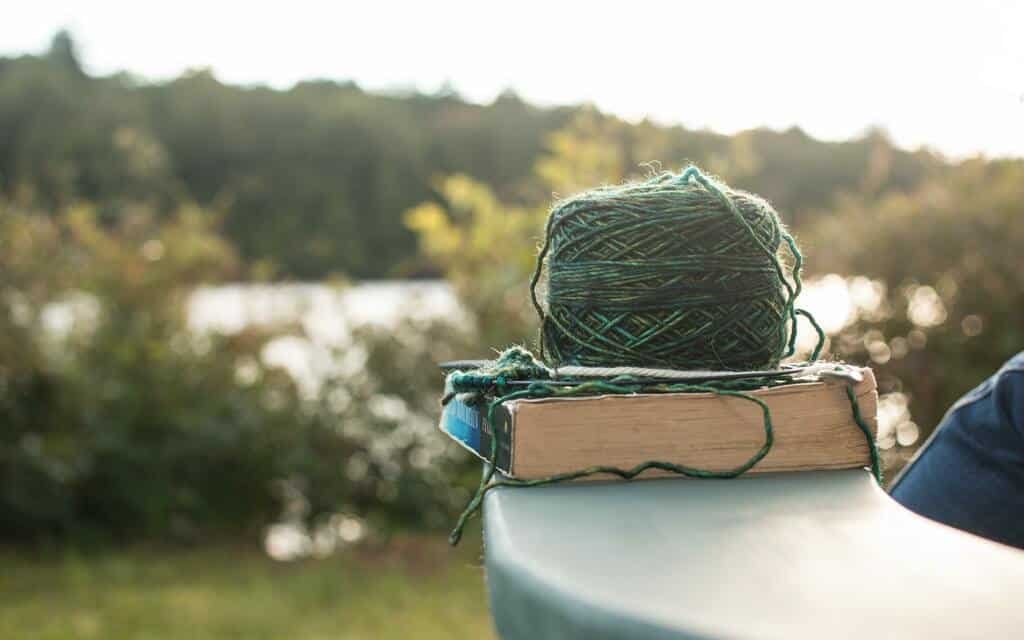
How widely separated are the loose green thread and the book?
32mm

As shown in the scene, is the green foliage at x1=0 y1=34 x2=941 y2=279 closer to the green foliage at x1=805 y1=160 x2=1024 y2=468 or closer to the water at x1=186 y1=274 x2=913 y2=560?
the water at x1=186 y1=274 x2=913 y2=560

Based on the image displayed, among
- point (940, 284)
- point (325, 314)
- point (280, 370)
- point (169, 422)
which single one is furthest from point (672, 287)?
point (325, 314)

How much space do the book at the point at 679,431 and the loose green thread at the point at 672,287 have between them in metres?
0.03

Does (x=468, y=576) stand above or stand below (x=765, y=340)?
below

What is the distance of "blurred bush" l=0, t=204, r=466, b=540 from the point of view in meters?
5.20

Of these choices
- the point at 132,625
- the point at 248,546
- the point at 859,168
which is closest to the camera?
the point at 132,625

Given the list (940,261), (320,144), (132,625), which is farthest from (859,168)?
(320,144)

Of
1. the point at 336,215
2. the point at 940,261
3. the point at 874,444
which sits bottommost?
the point at 336,215

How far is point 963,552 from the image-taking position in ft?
1.97

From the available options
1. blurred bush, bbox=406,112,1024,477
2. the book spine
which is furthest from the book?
blurred bush, bbox=406,112,1024,477

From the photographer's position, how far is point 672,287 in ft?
2.98

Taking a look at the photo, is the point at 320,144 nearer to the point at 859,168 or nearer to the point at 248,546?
the point at 859,168

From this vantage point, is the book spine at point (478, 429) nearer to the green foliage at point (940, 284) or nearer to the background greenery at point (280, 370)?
the background greenery at point (280, 370)

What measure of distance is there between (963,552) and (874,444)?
0.84 feet
